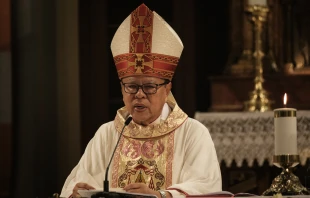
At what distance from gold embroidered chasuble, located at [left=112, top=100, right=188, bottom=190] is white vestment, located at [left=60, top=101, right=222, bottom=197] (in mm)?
28

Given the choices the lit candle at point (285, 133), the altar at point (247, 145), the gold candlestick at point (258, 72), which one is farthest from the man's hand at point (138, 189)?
the gold candlestick at point (258, 72)

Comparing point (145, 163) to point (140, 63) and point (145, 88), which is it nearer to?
point (145, 88)

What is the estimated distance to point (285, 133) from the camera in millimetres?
3967

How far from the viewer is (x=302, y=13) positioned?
7.91 meters

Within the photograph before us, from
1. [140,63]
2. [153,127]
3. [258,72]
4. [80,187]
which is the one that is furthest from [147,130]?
[258,72]

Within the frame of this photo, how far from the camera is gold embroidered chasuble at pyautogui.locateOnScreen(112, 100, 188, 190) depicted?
4391mm

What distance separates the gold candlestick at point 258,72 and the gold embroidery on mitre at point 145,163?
2437 mm

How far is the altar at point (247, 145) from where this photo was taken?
6270mm

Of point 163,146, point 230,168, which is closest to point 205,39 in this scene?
point 230,168

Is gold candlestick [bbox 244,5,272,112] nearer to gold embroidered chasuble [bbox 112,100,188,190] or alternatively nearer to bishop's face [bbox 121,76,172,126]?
gold embroidered chasuble [bbox 112,100,188,190]

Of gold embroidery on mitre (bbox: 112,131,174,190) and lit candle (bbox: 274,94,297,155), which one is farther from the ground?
lit candle (bbox: 274,94,297,155)

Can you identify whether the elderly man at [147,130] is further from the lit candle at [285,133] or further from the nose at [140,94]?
the lit candle at [285,133]

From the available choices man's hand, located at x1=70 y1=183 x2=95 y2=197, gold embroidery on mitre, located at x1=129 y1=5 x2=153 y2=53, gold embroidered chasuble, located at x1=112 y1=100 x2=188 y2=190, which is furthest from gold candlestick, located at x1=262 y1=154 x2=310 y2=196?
gold embroidery on mitre, located at x1=129 y1=5 x2=153 y2=53

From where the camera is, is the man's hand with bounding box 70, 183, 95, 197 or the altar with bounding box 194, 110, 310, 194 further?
the altar with bounding box 194, 110, 310, 194
